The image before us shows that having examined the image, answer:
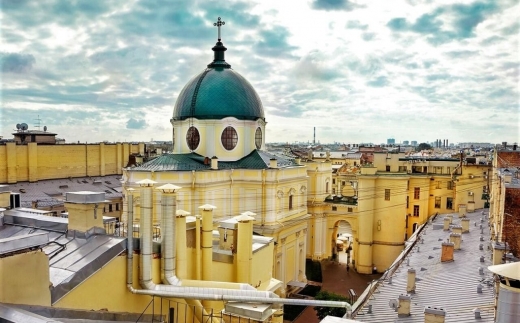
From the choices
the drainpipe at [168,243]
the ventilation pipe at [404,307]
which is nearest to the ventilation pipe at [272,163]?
the ventilation pipe at [404,307]

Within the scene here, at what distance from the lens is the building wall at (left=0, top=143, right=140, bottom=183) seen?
36469 mm

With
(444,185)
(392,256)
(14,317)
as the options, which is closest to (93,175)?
(392,256)

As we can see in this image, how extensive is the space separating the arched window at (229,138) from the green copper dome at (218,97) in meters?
1.01

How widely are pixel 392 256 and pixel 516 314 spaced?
28111mm

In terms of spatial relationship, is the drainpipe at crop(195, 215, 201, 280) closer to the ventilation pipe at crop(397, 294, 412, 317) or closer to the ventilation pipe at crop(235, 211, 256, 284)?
the ventilation pipe at crop(235, 211, 256, 284)

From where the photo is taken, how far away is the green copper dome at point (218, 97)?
1112 inches

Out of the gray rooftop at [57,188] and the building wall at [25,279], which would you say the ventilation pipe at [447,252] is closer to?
the building wall at [25,279]

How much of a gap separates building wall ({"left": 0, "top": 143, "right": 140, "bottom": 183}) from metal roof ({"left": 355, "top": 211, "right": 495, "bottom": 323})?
112ft

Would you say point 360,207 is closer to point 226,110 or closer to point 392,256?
point 392,256

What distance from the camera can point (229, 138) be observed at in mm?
28406

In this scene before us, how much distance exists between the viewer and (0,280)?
5.48 m

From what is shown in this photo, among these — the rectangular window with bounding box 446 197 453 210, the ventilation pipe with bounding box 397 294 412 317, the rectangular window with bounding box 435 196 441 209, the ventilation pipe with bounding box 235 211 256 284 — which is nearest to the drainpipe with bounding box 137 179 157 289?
the ventilation pipe with bounding box 235 211 256 284

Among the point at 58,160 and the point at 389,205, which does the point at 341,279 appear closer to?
the point at 389,205

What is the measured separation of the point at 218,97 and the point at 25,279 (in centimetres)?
2321
